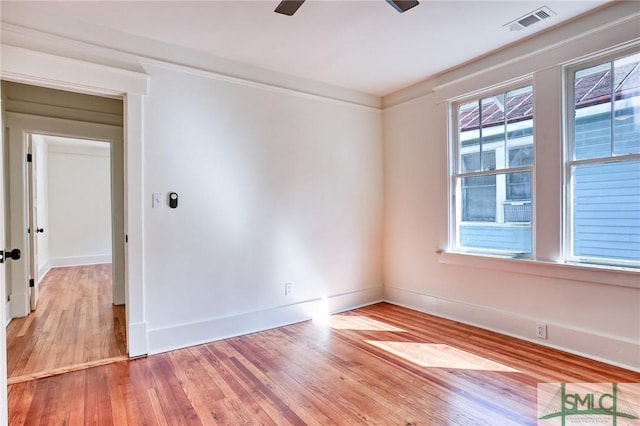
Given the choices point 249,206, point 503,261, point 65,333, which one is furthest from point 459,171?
point 65,333

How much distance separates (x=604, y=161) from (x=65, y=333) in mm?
5005

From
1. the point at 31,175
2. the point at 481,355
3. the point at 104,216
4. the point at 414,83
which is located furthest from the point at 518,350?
the point at 104,216

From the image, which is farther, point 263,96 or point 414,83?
point 414,83

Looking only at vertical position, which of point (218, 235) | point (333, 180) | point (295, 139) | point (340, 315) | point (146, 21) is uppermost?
point (146, 21)

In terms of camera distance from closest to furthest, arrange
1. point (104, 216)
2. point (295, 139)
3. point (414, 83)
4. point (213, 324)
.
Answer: point (213, 324)
point (295, 139)
point (414, 83)
point (104, 216)

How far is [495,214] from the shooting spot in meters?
3.37

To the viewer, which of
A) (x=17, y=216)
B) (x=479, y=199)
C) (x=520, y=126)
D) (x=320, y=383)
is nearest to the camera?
(x=320, y=383)

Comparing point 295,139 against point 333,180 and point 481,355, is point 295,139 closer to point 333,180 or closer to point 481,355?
point 333,180

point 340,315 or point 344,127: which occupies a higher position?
point 344,127

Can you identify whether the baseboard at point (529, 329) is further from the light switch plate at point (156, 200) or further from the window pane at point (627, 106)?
the light switch plate at point (156, 200)

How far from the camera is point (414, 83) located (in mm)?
3977

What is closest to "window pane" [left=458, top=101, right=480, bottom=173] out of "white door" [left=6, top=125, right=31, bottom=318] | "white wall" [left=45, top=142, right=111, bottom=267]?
"white door" [left=6, top=125, right=31, bottom=318]

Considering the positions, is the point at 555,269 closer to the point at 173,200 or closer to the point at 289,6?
the point at 289,6

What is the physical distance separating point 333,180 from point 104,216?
21.2 feet
